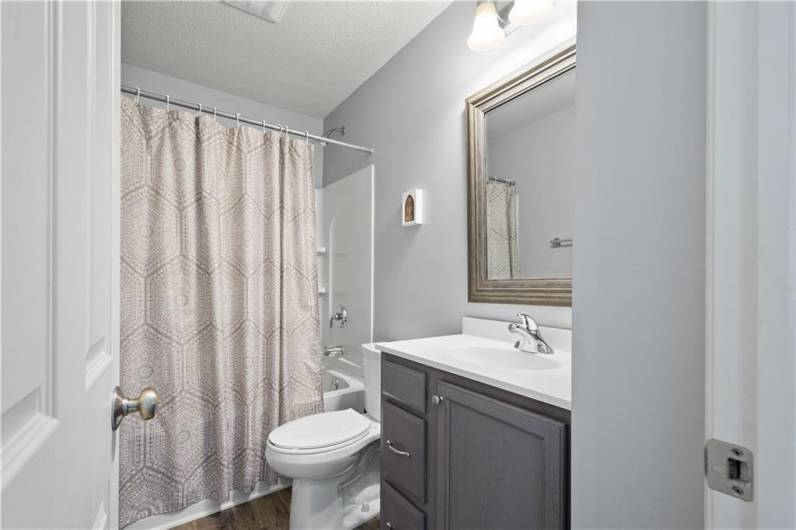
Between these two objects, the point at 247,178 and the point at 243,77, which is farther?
the point at 243,77

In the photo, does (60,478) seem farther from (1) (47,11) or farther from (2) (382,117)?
(2) (382,117)

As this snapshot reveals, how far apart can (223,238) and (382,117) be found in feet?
3.86

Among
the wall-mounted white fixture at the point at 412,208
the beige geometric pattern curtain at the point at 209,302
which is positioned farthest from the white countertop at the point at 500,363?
the beige geometric pattern curtain at the point at 209,302

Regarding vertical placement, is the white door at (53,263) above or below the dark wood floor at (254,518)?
above

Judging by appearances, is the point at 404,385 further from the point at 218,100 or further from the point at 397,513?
the point at 218,100

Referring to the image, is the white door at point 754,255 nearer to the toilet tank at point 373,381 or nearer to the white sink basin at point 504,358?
the white sink basin at point 504,358

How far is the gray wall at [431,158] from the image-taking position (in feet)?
5.10

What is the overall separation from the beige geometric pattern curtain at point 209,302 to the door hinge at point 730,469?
75.0 inches

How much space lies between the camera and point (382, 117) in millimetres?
2303

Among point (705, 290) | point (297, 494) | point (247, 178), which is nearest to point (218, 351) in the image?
point (297, 494)

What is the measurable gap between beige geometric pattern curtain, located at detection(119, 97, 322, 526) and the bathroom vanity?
0.86 metres

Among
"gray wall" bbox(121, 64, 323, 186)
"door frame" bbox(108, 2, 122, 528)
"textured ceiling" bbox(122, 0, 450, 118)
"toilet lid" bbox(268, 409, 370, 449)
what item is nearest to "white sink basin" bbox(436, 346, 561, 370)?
"toilet lid" bbox(268, 409, 370, 449)

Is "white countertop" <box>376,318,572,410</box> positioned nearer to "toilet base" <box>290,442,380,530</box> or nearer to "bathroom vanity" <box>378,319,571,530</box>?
"bathroom vanity" <box>378,319,571,530</box>

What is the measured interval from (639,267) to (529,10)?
3.71ft
